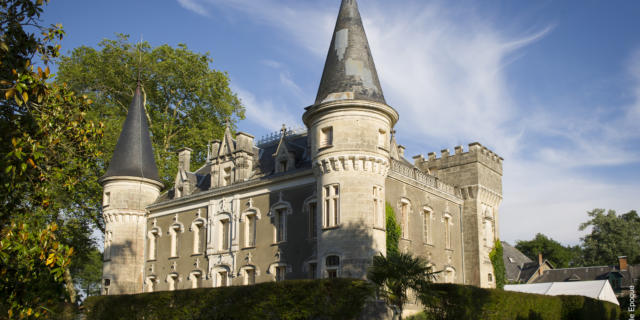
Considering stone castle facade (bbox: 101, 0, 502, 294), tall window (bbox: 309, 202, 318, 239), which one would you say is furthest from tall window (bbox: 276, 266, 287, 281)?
tall window (bbox: 309, 202, 318, 239)

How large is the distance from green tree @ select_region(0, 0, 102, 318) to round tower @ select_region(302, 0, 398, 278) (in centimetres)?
1197

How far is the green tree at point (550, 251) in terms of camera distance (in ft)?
209

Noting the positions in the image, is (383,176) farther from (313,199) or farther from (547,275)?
(547,275)

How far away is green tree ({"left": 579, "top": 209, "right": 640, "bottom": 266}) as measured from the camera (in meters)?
56.5

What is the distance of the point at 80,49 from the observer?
38.5 m

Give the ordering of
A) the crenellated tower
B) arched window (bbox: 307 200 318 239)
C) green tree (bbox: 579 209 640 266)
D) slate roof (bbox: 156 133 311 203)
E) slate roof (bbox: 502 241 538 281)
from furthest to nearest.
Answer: green tree (bbox: 579 209 640 266)
slate roof (bbox: 502 241 538 281)
the crenellated tower
slate roof (bbox: 156 133 311 203)
arched window (bbox: 307 200 318 239)

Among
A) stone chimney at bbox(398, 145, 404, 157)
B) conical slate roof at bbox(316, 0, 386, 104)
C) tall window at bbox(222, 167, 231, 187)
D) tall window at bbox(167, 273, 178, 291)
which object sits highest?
conical slate roof at bbox(316, 0, 386, 104)

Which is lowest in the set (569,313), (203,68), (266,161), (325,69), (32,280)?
(569,313)

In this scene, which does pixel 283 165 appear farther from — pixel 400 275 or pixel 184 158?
pixel 400 275

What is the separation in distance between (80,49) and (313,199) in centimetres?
2326

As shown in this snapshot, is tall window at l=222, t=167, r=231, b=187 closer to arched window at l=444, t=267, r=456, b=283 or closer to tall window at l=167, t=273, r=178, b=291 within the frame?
tall window at l=167, t=273, r=178, b=291

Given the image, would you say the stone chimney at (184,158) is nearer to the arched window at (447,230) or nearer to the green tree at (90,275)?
the arched window at (447,230)

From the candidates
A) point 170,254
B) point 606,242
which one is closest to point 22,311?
point 170,254

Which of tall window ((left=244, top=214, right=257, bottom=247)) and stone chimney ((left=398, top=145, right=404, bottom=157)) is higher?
stone chimney ((left=398, top=145, right=404, bottom=157))
